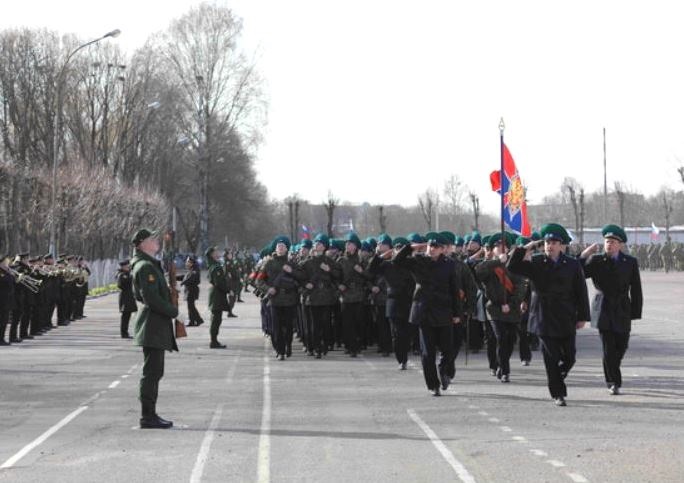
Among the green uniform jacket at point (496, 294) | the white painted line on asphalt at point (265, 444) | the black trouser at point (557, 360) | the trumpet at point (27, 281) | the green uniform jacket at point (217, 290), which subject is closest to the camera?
the white painted line on asphalt at point (265, 444)

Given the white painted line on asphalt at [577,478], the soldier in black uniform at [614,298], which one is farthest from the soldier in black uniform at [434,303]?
the white painted line on asphalt at [577,478]

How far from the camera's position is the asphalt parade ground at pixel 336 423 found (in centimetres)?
841

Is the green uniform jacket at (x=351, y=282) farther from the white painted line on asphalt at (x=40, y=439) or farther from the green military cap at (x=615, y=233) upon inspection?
the white painted line on asphalt at (x=40, y=439)

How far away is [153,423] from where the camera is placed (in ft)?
34.6

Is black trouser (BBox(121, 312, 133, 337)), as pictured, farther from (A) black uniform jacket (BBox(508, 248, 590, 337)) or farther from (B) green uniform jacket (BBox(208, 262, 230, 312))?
(A) black uniform jacket (BBox(508, 248, 590, 337))

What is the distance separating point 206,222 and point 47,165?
36.9 ft

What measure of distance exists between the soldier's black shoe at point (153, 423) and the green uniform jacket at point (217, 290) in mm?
10604

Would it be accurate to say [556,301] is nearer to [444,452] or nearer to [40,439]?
[444,452]

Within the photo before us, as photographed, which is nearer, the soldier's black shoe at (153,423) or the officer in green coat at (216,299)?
the soldier's black shoe at (153,423)

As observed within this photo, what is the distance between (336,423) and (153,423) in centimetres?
171

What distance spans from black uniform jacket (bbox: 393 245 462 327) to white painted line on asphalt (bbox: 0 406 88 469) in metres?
3.81

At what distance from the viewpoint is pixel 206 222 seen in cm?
6894

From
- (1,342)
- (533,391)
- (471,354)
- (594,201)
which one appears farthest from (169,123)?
(594,201)

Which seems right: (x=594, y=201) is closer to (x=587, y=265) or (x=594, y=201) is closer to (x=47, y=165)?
(x=47, y=165)
